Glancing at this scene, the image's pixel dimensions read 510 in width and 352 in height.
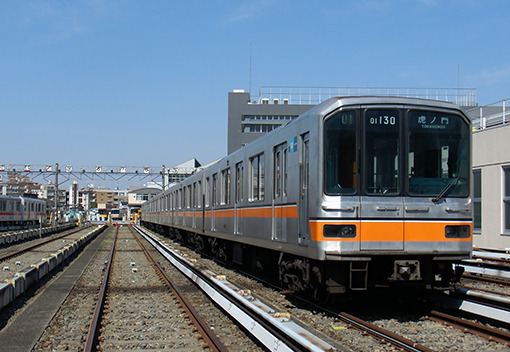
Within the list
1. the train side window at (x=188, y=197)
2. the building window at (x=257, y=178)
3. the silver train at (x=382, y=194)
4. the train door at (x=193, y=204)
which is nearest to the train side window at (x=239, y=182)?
the building window at (x=257, y=178)

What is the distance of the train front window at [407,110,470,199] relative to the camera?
300 inches

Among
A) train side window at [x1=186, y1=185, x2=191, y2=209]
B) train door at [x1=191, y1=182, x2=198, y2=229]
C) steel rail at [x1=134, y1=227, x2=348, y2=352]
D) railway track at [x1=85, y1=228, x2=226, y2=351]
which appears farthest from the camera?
train side window at [x1=186, y1=185, x2=191, y2=209]

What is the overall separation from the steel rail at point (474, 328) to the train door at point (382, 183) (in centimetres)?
108

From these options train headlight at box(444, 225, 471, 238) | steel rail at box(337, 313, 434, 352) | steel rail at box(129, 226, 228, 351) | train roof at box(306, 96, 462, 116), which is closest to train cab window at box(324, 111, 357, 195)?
train roof at box(306, 96, 462, 116)

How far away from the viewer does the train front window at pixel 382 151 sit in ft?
24.6

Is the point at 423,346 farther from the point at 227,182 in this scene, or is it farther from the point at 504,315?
the point at 227,182

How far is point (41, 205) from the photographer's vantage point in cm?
5412

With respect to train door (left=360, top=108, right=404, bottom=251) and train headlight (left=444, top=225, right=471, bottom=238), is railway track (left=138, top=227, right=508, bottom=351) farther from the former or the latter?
train headlight (left=444, top=225, right=471, bottom=238)

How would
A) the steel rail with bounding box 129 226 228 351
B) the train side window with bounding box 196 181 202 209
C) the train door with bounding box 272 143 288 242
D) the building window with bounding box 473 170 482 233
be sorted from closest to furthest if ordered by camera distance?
1. the steel rail with bounding box 129 226 228 351
2. the train door with bounding box 272 143 288 242
3. the building window with bounding box 473 170 482 233
4. the train side window with bounding box 196 181 202 209

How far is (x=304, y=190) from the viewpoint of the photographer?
802cm

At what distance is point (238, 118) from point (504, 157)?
61953 mm

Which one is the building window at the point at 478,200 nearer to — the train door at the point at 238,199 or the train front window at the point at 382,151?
the train door at the point at 238,199

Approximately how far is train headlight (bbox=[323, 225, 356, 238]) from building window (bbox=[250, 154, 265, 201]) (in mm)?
3410

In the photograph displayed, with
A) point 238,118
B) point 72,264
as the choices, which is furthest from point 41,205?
point 72,264
